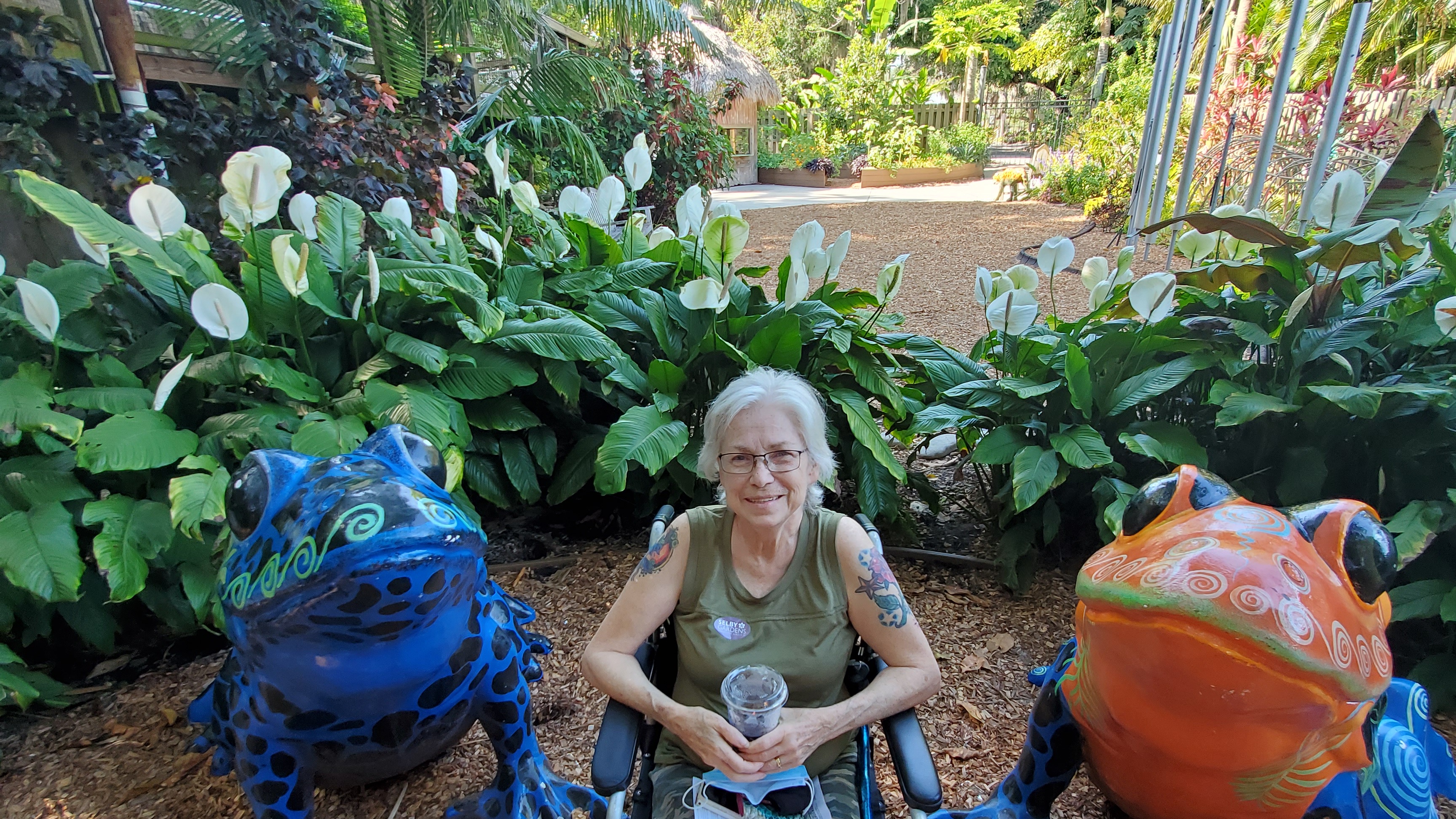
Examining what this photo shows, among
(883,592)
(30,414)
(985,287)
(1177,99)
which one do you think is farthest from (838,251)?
(1177,99)

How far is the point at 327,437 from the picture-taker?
2.28 metres

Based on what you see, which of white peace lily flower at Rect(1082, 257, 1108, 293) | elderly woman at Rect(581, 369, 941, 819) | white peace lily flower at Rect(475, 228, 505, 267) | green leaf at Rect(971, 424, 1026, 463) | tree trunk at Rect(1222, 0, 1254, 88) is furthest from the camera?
tree trunk at Rect(1222, 0, 1254, 88)

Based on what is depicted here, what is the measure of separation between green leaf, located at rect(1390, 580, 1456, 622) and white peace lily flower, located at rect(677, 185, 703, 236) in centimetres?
266

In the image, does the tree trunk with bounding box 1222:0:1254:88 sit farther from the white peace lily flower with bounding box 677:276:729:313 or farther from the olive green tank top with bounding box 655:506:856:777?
the olive green tank top with bounding box 655:506:856:777

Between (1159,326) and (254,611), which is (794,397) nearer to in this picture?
(254,611)

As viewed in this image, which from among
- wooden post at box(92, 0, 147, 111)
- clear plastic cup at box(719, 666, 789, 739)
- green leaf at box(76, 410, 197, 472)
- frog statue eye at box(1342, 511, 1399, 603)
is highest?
wooden post at box(92, 0, 147, 111)

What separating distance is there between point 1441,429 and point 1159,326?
0.84 m

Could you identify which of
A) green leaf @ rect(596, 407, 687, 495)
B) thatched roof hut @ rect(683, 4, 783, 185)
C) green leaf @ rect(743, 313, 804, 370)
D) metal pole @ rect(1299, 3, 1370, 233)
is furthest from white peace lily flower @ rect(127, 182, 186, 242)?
thatched roof hut @ rect(683, 4, 783, 185)

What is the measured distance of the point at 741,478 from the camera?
5.37ft

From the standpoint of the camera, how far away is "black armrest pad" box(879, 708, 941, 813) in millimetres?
1363

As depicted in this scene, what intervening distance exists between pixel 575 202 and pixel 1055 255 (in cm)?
212

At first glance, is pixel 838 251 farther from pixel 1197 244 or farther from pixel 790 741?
pixel 790 741

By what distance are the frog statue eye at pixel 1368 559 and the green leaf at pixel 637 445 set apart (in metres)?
1.91

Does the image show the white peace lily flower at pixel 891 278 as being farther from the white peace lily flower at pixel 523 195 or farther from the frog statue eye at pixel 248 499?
the frog statue eye at pixel 248 499
